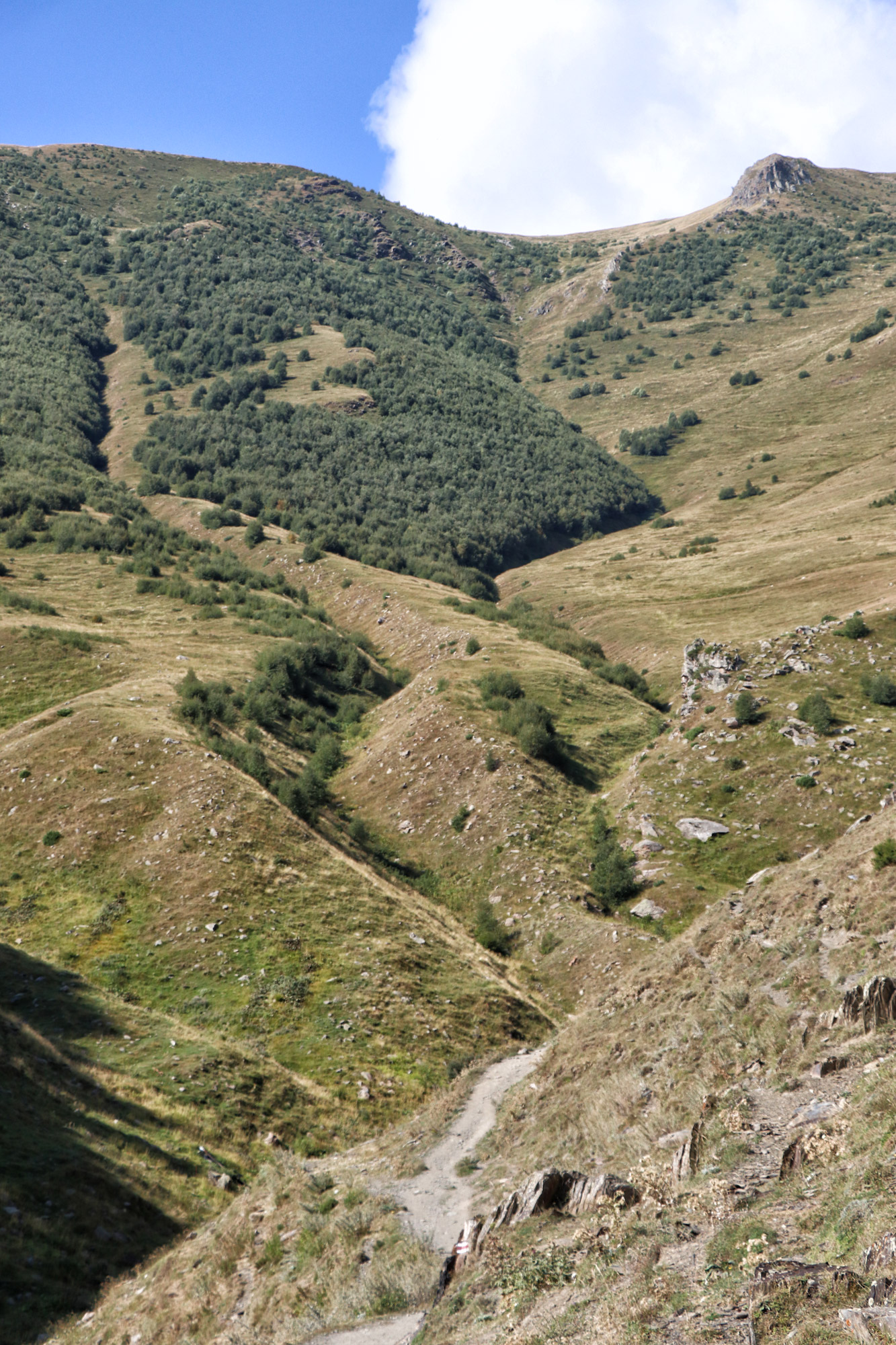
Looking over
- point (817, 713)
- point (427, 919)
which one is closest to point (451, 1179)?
point (427, 919)

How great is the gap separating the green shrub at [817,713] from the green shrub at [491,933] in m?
19.7

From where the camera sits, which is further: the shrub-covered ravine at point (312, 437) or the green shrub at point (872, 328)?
the green shrub at point (872, 328)

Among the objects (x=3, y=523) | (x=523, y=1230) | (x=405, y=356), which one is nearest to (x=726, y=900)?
(x=523, y=1230)

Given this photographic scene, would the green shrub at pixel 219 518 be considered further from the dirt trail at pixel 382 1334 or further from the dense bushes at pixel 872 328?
the dense bushes at pixel 872 328

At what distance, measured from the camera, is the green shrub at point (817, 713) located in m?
43.0

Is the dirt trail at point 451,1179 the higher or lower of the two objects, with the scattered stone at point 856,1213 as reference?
lower

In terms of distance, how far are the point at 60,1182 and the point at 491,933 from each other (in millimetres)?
22578

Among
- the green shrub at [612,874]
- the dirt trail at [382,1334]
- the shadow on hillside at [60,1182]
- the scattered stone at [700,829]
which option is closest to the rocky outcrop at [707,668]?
the scattered stone at [700,829]

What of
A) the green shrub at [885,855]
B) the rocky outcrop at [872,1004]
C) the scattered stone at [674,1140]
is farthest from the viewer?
the green shrub at [885,855]

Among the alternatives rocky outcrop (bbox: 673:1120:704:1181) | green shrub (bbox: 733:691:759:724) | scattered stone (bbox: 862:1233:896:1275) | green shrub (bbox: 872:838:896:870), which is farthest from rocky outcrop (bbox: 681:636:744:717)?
scattered stone (bbox: 862:1233:896:1275)

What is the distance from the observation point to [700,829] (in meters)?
40.8

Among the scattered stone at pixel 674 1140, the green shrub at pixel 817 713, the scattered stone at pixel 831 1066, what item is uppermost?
the scattered stone at pixel 831 1066

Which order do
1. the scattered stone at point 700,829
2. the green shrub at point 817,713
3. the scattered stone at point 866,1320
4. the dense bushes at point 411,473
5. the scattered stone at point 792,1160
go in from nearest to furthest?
the scattered stone at point 866,1320 → the scattered stone at point 792,1160 → the scattered stone at point 700,829 → the green shrub at point 817,713 → the dense bushes at point 411,473

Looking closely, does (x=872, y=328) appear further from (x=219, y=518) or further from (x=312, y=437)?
(x=219, y=518)
